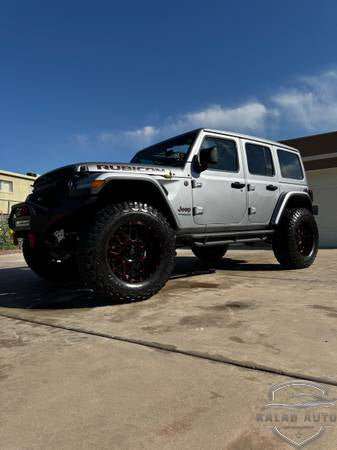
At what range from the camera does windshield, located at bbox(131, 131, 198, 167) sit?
12.9 feet

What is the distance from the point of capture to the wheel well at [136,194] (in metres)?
3.16

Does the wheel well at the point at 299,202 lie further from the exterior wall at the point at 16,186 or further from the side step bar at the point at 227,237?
the exterior wall at the point at 16,186

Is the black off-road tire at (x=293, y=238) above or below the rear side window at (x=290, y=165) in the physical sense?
below

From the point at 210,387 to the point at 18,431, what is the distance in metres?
0.75

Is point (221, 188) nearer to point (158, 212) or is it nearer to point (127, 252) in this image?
point (158, 212)

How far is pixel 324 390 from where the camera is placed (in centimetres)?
139

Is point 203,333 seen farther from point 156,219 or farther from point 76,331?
point 156,219

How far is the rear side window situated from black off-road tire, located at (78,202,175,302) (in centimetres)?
270

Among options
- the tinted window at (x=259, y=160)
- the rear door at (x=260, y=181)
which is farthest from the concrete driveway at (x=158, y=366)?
the tinted window at (x=259, y=160)

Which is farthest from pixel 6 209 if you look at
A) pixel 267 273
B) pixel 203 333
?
pixel 203 333

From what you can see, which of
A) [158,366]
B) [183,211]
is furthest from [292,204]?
[158,366]

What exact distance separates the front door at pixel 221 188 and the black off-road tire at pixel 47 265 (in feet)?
5.82

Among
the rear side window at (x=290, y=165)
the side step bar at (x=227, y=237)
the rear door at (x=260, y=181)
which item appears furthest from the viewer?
the rear side window at (x=290, y=165)
